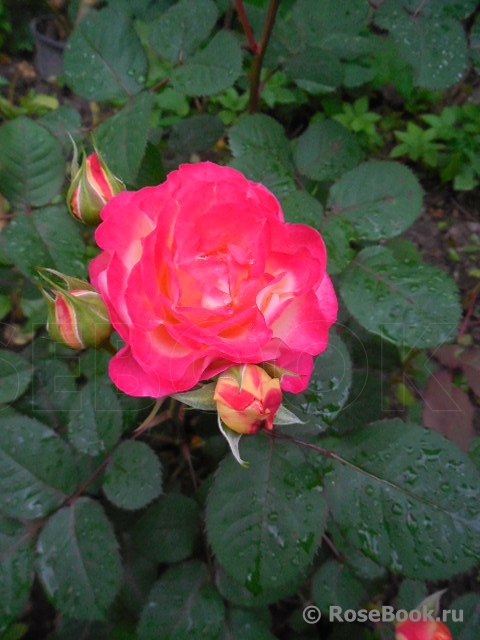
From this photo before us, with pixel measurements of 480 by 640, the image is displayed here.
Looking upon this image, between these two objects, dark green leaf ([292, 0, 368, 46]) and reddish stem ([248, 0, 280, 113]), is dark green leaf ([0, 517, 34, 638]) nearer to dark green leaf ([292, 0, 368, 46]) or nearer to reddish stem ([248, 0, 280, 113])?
reddish stem ([248, 0, 280, 113])

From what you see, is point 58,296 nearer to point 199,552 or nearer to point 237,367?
point 237,367

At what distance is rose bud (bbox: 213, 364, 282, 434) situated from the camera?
0.51 meters

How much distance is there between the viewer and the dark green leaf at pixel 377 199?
0.85 metres

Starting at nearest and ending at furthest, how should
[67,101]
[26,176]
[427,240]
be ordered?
[26,176] → [427,240] → [67,101]

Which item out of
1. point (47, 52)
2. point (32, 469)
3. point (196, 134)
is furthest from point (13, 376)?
point (47, 52)

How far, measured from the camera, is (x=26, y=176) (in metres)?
0.84

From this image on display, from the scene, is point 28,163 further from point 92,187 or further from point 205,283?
point 205,283

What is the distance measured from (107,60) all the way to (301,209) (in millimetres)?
432

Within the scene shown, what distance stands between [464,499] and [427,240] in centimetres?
142

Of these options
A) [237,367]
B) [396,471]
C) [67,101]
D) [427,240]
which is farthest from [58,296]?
[67,101]

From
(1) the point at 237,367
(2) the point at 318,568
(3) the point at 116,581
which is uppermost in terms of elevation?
(1) the point at 237,367

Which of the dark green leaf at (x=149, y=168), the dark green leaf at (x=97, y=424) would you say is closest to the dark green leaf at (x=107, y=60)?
the dark green leaf at (x=149, y=168)

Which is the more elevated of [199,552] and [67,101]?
[67,101]

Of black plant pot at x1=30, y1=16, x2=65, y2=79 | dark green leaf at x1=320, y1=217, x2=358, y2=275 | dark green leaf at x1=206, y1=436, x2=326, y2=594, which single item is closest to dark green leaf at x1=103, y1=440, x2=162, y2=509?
dark green leaf at x1=206, y1=436, x2=326, y2=594
